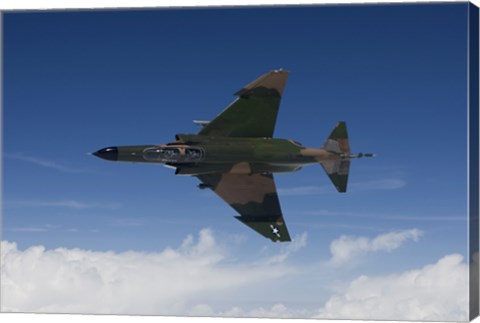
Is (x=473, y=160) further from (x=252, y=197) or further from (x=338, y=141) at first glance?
(x=252, y=197)

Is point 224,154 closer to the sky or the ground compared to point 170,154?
closer to the sky

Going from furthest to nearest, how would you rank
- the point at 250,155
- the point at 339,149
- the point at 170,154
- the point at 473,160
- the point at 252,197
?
the point at 252,197, the point at 339,149, the point at 250,155, the point at 170,154, the point at 473,160

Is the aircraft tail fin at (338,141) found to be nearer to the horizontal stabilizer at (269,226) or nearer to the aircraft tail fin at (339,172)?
the aircraft tail fin at (339,172)

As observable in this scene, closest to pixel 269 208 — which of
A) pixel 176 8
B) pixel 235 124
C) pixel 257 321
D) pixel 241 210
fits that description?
pixel 241 210

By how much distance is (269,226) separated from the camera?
4131 centimetres

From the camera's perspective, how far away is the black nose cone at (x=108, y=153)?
38.8 metres

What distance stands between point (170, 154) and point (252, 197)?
5263 mm

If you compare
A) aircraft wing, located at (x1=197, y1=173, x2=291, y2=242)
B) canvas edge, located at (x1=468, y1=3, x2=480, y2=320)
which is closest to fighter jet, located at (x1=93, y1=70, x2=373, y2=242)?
aircraft wing, located at (x1=197, y1=173, x2=291, y2=242)

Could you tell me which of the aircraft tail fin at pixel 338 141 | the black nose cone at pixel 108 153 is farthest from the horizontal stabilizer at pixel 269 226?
the black nose cone at pixel 108 153

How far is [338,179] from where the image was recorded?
4047 cm

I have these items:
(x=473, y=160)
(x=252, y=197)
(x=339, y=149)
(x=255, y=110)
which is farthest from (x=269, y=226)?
(x=473, y=160)

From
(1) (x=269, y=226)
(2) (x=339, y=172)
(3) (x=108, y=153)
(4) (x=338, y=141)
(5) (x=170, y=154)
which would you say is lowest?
(1) (x=269, y=226)

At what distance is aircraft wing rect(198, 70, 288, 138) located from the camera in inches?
1644

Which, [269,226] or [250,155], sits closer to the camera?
[250,155]
